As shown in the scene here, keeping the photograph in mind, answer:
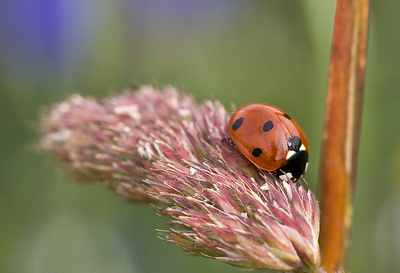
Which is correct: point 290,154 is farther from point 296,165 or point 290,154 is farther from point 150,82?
point 150,82

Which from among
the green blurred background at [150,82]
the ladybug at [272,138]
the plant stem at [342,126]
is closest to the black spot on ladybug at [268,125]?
the ladybug at [272,138]

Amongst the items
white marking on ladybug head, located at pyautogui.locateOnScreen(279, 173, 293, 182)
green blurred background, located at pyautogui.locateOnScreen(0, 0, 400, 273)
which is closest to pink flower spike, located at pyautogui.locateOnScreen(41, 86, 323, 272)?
white marking on ladybug head, located at pyautogui.locateOnScreen(279, 173, 293, 182)

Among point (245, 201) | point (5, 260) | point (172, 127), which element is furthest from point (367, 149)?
point (5, 260)

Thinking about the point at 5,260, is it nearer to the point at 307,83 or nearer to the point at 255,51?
the point at 307,83

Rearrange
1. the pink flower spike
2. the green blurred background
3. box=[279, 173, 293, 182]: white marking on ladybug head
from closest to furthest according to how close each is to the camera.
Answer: the pink flower spike, box=[279, 173, 293, 182]: white marking on ladybug head, the green blurred background

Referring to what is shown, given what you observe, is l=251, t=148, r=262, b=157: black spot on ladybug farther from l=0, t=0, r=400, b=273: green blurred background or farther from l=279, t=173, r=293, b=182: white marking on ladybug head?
l=0, t=0, r=400, b=273: green blurred background

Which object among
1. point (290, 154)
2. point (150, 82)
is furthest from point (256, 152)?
point (150, 82)

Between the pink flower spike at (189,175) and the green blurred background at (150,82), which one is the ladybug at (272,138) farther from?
the green blurred background at (150,82)
